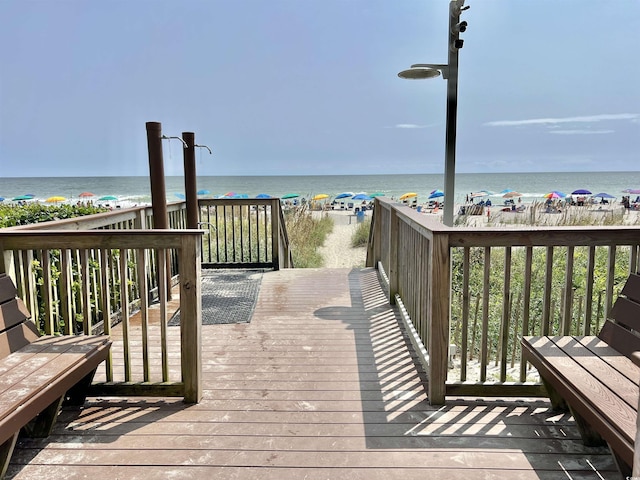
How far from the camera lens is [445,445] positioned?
202 centimetres

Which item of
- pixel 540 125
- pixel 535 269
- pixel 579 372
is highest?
pixel 540 125

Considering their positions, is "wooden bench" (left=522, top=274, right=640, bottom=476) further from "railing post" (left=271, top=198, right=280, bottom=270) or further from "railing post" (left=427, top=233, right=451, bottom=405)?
"railing post" (left=271, top=198, right=280, bottom=270)

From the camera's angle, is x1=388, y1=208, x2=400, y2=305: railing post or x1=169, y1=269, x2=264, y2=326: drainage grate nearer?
x1=169, y1=269, x2=264, y2=326: drainage grate

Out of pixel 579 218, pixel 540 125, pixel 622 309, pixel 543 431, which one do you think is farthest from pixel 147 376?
pixel 540 125

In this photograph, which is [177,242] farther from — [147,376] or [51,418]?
[51,418]

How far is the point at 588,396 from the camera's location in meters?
1.63

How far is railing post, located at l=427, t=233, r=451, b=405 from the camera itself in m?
2.30

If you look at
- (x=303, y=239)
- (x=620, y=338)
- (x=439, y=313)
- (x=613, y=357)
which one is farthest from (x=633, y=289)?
(x=303, y=239)

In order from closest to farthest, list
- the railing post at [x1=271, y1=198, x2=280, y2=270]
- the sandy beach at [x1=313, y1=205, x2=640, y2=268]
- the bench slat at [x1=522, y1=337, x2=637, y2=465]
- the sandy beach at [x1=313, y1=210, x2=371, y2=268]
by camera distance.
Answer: the bench slat at [x1=522, y1=337, x2=637, y2=465], the railing post at [x1=271, y1=198, x2=280, y2=270], the sandy beach at [x1=313, y1=210, x2=371, y2=268], the sandy beach at [x1=313, y1=205, x2=640, y2=268]

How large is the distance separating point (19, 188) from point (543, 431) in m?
58.3

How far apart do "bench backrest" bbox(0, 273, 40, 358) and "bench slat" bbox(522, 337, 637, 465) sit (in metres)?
2.52

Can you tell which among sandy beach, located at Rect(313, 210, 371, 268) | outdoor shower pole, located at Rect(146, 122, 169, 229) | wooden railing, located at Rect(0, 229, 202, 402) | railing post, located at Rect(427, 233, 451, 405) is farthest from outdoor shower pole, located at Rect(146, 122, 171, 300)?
sandy beach, located at Rect(313, 210, 371, 268)

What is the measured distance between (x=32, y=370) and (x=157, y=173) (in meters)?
2.37

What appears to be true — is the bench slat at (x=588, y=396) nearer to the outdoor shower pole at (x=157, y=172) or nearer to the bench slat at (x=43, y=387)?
the bench slat at (x=43, y=387)
